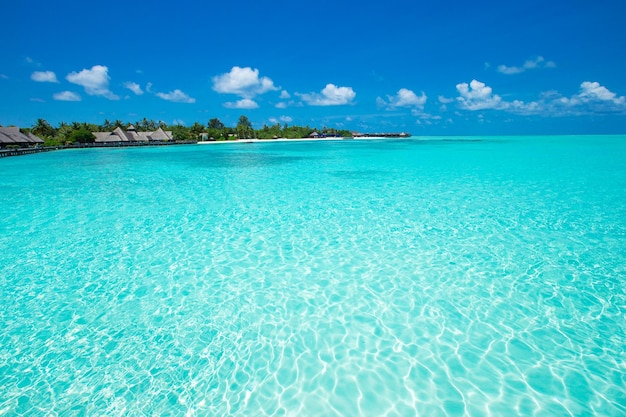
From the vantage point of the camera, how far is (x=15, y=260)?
5480 millimetres

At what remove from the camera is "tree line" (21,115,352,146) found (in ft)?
162

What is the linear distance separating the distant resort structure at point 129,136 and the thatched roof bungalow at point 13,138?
37.2 feet

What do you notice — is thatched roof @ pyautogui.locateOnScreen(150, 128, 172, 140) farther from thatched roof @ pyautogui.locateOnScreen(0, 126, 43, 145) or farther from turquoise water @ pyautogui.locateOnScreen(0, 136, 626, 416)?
turquoise water @ pyautogui.locateOnScreen(0, 136, 626, 416)

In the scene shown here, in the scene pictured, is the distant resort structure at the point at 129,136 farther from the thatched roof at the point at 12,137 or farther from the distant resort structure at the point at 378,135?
the distant resort structure at the point at 378,135

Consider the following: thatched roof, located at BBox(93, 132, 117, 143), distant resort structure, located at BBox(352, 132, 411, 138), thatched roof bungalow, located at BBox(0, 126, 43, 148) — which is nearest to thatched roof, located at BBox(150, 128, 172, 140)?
thatched roof, located at BBox(93, 132, 117, 143)

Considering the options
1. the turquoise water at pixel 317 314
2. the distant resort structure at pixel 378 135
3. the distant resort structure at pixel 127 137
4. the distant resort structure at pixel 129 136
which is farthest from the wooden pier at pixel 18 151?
the distant resort structure at pixel 378 135

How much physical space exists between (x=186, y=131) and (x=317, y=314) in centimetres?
7105

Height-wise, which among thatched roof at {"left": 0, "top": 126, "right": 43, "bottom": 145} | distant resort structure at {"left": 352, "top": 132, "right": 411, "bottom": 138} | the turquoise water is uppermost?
thatched roof at {"left": 0, "top": 126, "right": 43, "bottom": 145}

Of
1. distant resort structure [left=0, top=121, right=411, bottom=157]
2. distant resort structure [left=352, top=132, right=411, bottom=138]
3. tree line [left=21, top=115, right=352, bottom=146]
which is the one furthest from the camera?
distant resort structure [left=352, top=132, right=411, bottom=138]

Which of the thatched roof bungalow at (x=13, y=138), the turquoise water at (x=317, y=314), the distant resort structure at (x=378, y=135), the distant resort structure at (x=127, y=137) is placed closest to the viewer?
the turquoise water at (x=317, y=314)

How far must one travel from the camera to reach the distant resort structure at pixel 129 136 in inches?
2012

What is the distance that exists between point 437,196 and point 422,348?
755cm

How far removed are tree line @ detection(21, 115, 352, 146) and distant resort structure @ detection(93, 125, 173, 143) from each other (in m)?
1.36

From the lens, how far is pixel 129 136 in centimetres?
5362
